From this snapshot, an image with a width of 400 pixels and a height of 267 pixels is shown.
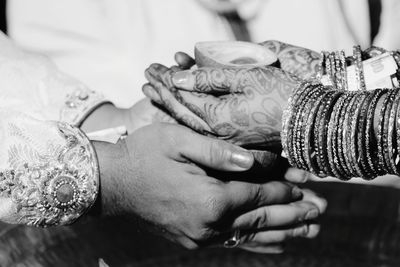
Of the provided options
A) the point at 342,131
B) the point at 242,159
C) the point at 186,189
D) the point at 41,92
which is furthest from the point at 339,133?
the point at 41,92

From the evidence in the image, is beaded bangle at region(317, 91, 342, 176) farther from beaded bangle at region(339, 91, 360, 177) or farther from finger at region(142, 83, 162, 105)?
finger at region(142, 83, 162, 105)

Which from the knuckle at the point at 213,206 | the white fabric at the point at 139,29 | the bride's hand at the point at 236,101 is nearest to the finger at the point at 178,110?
the bride's hand at the point at 236,101

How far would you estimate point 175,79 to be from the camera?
3.17 feet

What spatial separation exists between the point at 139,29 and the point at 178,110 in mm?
442

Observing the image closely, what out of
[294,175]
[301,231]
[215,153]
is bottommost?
[301,231]

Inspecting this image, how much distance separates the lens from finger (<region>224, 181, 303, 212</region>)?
0.98m

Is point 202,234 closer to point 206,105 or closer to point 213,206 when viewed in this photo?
point 213,206

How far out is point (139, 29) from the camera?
1.37m

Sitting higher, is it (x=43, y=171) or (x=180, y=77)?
(x=180, y=77)

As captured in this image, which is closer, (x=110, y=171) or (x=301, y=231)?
(x=110, y=171)

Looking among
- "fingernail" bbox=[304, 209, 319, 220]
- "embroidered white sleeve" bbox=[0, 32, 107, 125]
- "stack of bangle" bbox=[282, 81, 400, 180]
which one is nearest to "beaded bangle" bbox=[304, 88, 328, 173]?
"stack of bangle" bbox=[282, 81, 400, 180]

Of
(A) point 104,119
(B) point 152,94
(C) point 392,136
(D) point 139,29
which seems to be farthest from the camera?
(D) point 139,29

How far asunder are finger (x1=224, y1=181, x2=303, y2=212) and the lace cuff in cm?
22

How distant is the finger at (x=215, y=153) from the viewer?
0.92m
